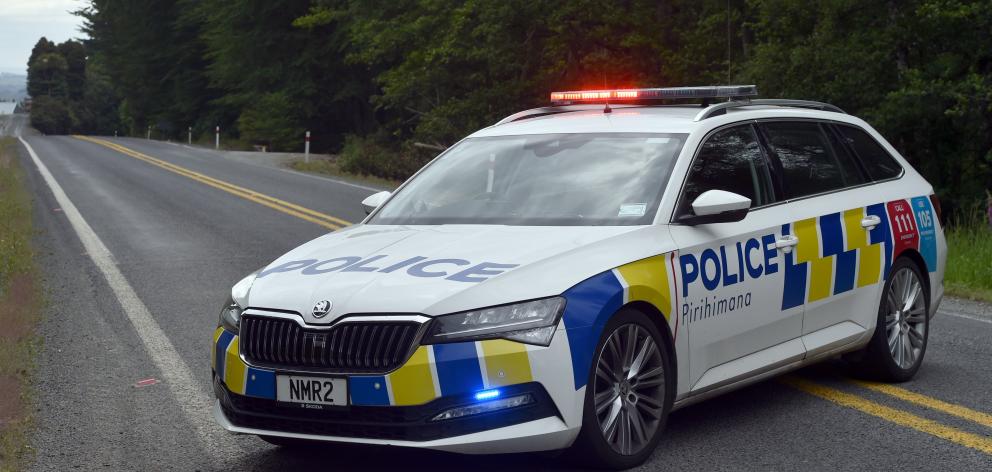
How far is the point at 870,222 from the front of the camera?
6.84 meters

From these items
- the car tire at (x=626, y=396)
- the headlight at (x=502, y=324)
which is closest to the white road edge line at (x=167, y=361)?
the headlight at (x=502, y=324)

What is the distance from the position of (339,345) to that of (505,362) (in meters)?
0.63

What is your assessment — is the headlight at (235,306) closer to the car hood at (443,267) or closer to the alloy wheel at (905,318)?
the car hood at (443,267)

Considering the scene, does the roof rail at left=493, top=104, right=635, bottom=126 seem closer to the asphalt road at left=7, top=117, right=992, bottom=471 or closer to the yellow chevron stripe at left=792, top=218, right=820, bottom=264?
the yellow chevron stripe at left=792, top=218, right=820, bottom=264

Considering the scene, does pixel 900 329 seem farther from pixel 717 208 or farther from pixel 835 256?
pixel 717 208

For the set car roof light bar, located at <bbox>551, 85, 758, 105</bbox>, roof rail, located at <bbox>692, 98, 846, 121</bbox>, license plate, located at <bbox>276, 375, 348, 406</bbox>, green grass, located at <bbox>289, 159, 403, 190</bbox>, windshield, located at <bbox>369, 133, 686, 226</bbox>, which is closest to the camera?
license plate, located at <bbox>276, 375, 348, 406</bbox>

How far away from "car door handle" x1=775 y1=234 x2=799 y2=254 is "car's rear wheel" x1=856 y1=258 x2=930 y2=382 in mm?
998

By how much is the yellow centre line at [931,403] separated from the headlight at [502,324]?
2.59 meters

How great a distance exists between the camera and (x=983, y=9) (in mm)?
18422

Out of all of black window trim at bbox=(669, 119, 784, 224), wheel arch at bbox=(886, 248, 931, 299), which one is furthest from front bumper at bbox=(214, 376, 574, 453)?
wheel arch at bbox=(886, 248, 931, 299)

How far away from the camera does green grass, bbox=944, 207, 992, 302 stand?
428 inches

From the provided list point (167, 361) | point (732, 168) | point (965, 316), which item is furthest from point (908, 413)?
point (167, 361)

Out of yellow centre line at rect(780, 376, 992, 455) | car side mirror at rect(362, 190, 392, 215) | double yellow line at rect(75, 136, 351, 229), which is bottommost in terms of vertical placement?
yellow centre line at rect(780, 376, 992, 455)

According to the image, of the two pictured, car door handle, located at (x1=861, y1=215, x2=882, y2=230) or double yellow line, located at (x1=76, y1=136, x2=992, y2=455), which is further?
car door handle, located at (x1=861, y1=215, x2=882, y2=230)
